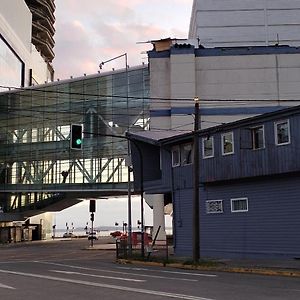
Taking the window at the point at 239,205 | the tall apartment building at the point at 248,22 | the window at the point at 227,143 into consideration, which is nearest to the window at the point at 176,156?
the window at the point at 227,143

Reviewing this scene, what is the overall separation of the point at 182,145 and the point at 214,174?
11.2 feet

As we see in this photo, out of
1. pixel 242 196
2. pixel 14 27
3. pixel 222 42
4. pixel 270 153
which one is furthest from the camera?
pixel 14 27

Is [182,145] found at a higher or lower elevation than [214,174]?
higher

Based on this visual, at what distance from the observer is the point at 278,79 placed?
171ft

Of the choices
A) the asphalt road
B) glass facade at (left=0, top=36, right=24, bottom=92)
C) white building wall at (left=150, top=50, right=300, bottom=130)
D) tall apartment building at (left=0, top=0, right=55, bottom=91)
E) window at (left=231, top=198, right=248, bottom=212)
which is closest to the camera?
the asphalt road

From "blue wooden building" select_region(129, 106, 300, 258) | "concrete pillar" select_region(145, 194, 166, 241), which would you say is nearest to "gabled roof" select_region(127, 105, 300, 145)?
"blue wooden building" select_region(129, 106, 300, 258)

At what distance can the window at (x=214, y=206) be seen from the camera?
2686cm

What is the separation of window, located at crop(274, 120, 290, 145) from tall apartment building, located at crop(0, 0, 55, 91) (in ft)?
185

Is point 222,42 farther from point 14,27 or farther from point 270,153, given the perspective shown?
point 270,153

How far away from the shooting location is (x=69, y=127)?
61.8 meters

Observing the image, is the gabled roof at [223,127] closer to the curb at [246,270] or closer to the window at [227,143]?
the window at [227,143]

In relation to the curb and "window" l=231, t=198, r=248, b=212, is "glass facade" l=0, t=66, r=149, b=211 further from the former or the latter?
the curb

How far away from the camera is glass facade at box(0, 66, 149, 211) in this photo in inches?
2320

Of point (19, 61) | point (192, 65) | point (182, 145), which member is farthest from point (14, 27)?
point (182, 145)
